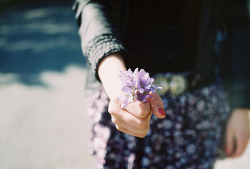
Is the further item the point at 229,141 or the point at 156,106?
the point at 229,141

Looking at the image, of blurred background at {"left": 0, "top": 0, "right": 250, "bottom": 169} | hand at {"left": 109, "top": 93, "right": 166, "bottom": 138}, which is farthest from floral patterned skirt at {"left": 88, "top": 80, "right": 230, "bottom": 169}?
blurred background at {"left": 0, "top": 0, "right": 250, "bottom": 169}

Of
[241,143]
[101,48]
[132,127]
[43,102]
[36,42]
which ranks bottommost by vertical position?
[132,127]

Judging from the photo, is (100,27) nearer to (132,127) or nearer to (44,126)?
(132,127)

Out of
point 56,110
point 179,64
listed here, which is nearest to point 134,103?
point 179,64

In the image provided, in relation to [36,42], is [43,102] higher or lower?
lower

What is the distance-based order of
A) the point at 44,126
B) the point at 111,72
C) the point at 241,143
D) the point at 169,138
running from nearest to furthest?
the point at 111,72, the point at 169,138, the point at 241,143, the point at 44,126

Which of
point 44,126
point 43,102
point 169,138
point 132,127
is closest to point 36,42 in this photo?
point 43,102
